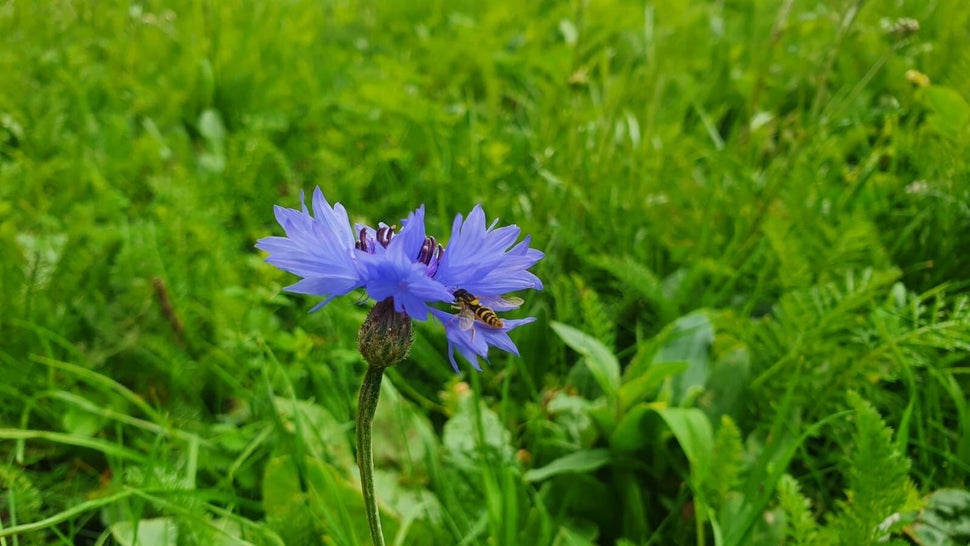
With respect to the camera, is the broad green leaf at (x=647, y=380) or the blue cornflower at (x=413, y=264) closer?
the blue cornflower at (x=413, y=264)

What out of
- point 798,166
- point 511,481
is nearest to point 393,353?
point 511,481

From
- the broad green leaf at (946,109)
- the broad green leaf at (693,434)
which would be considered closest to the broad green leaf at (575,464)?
the broad green leaf at (693,434)

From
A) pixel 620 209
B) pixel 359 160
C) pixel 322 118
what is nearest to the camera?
pixel 620 209

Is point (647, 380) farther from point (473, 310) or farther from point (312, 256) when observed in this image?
point (312, 256)

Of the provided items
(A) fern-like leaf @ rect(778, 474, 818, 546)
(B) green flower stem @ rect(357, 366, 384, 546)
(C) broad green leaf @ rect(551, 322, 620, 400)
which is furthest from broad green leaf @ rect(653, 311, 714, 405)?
(B) green flower stem @ rect(357, 366, 384, 546)

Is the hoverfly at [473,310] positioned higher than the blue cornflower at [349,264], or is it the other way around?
the blue cornflower at [349,264]

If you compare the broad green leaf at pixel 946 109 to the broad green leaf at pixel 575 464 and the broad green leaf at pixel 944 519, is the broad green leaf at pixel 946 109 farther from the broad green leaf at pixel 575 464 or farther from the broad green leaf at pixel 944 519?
the broad green leaf at pixel 575 464

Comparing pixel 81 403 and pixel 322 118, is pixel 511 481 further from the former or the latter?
pixel 322 118

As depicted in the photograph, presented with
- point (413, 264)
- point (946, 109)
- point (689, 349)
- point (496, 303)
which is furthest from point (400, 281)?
point (946, 109)
